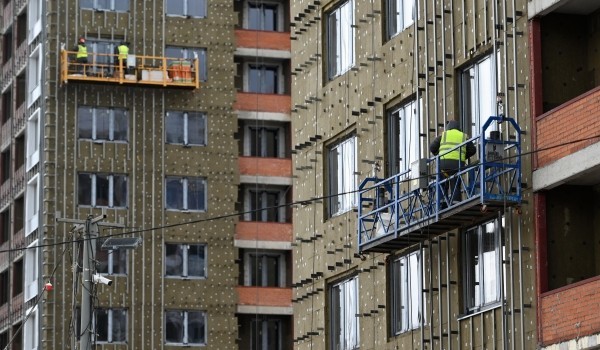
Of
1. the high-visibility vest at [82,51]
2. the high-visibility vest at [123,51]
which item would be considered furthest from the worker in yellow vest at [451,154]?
the high-visibility vest at [82,51]

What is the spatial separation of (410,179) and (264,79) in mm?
55761

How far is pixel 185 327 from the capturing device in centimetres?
8981

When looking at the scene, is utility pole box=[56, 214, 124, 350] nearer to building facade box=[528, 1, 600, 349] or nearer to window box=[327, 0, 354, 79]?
window box=[327, 0, 354, 79]

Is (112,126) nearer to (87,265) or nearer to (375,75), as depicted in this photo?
(87,265)

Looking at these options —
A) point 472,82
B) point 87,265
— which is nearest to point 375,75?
point 472,82

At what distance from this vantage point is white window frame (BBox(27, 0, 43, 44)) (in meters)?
92.2

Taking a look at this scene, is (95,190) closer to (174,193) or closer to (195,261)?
(174,193)

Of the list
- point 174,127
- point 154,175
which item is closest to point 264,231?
point 154,175

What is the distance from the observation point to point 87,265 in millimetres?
57875

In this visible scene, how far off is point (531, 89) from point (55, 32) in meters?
54.5

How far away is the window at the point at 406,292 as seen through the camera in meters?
43.2

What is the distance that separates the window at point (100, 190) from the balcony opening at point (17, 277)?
7.04 metres

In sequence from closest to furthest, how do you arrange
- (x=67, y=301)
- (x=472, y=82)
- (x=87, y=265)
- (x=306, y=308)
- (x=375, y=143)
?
(x=472, y=82)
(x=375, y=143)
(x=306, y=308)
(x=87, y=265)
(x=67, y=301)

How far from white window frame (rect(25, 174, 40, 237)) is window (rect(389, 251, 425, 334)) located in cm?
4781
